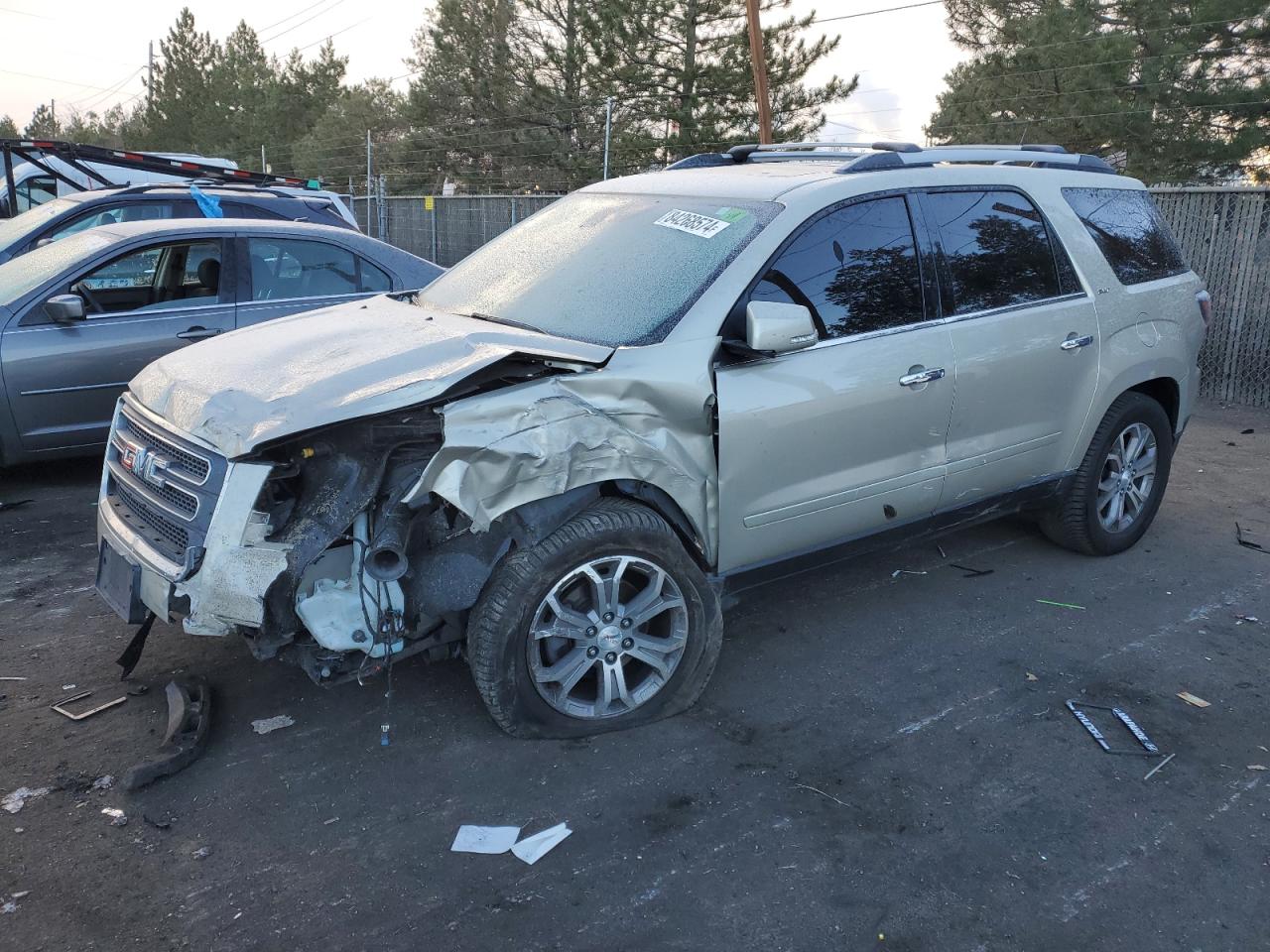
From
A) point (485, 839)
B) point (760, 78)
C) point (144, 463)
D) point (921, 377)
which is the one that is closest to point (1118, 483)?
point (921, 377)

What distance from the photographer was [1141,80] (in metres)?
17.6

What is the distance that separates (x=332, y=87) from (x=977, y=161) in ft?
191

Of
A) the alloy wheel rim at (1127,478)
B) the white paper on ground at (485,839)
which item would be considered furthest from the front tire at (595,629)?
the alloy wheel rim at (1127,478)

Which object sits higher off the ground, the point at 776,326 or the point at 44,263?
the point at 44,263

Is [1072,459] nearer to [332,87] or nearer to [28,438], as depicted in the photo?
[28,438]

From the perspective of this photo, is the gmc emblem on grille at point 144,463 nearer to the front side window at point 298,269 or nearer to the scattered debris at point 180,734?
the scattered debris at point 180,734

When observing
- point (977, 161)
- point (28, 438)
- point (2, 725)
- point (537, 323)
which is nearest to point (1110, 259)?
point (977, 161)

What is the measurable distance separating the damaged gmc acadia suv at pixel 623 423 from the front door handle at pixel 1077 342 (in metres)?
0.04

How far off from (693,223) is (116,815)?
290 centimetres

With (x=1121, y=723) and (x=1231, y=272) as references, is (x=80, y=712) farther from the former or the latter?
(x=1231, y=272)

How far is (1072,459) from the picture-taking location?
199 inches

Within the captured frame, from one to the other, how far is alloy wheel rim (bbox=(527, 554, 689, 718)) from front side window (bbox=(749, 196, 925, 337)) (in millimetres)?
1149

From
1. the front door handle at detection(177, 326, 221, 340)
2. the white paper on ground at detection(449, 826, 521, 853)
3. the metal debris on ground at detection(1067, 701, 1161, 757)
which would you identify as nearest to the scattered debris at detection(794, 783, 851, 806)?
the white paper on ground at detection(449, 826, 521, 853)

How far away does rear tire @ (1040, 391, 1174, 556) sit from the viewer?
17.1ft
